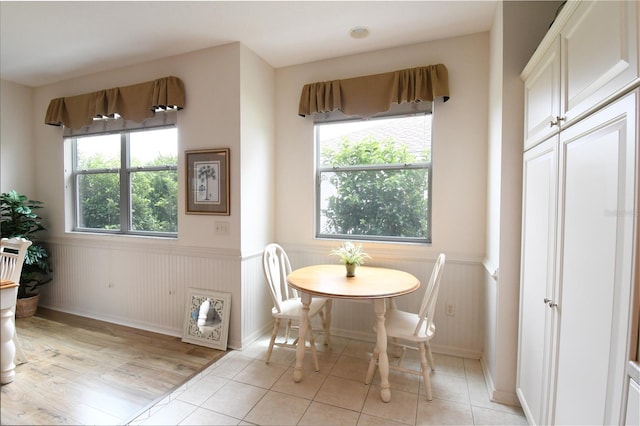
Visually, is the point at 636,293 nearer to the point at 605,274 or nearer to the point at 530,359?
the point at 605,274

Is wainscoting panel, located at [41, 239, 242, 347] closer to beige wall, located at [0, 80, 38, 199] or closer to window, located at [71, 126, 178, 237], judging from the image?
window, located at [71, 126, 178, 237]

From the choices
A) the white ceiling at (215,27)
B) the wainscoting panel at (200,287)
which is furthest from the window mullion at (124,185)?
the white ceiling at (215,27)

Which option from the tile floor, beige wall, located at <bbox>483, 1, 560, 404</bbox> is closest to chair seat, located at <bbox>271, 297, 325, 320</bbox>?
the tile floor

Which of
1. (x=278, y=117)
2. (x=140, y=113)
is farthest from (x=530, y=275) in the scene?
(x=140, y=113)

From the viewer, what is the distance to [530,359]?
5.42 feet

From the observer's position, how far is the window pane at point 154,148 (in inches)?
119

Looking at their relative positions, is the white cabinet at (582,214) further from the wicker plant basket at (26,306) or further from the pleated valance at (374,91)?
the wicker plant basket at (26,306)

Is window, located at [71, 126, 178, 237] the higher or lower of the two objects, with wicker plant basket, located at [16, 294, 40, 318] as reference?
higher

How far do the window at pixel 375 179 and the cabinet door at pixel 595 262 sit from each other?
4.59 feet

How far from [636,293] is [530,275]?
812 mm

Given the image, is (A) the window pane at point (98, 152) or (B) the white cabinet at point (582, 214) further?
(A) the window pane at point (98, 152)

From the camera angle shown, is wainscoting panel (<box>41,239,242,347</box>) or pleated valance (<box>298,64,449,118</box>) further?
wainscoting panel (<box>41,239,242,347</box>)

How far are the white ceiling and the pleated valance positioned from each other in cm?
29

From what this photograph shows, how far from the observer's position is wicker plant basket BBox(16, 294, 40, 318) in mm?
3222
